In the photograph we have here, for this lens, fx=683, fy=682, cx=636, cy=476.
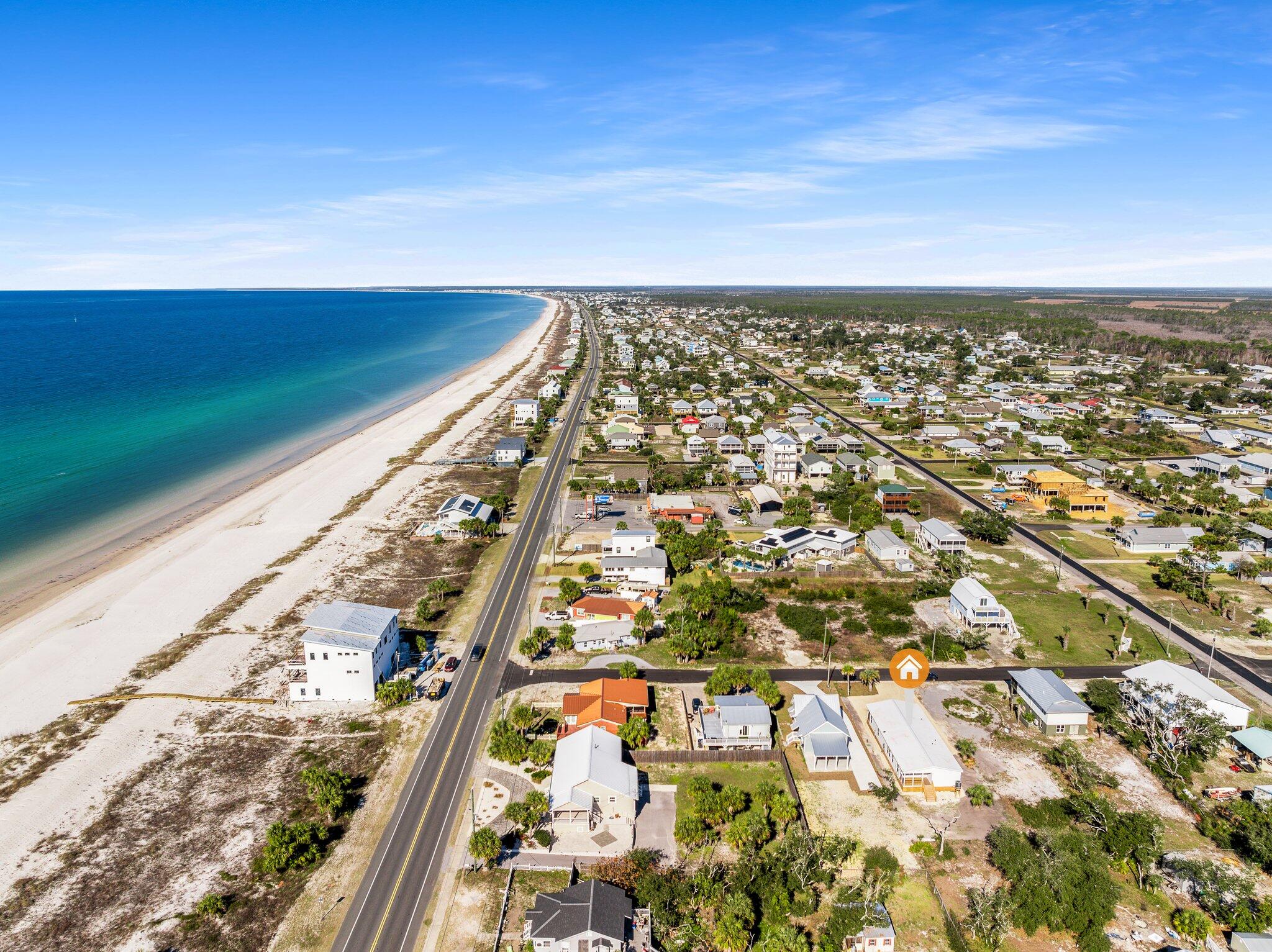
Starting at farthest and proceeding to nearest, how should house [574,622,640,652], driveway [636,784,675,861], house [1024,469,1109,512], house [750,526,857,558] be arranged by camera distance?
1. house [1024,469,1109,512]
2. house [750,526,857,558]
3. house [574,622,640,652]
4. driveway [636,784,675,861]

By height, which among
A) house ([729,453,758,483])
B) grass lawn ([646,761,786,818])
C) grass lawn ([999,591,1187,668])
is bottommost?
grass lawn ([646,761,786,818])

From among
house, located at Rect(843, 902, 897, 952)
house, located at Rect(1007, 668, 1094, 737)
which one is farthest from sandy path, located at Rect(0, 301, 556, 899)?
house, located at Rect(1007, 668, 1094, 737)

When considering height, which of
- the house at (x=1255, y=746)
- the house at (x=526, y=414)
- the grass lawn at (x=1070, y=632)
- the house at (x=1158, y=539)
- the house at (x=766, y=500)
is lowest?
the house at (x=1255, y=746)

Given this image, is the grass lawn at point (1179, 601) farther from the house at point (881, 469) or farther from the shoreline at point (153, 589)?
the shoreline at point (153, 589)

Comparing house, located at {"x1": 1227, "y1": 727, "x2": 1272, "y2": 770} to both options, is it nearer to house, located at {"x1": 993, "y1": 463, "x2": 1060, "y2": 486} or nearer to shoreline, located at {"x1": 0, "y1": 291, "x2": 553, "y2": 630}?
house, located at {"x1": 993, "y1": 463, "x2": 1060, "y2": 486}

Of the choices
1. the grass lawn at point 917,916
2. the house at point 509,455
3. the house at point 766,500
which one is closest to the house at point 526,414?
the house at point 509,455
